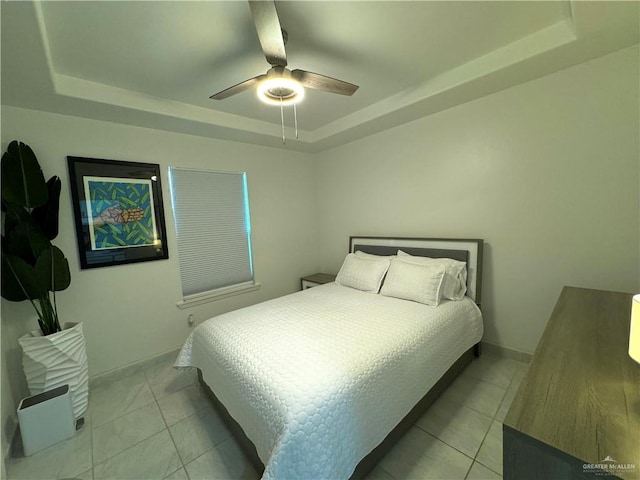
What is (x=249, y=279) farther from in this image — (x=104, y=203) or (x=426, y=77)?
(x=426, y=77)

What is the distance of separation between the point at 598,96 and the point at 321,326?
2.57 meters

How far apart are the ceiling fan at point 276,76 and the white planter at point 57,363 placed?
2051mm

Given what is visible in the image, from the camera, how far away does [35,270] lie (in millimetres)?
1708

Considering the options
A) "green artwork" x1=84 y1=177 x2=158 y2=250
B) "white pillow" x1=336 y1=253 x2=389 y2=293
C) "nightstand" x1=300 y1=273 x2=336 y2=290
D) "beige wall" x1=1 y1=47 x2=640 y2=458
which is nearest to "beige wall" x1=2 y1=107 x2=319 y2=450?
"beige wall" x1=1 y1=47 x2=640 y2=458

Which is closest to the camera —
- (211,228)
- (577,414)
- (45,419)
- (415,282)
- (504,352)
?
(577,414)

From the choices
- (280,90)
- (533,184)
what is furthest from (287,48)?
(533,184)

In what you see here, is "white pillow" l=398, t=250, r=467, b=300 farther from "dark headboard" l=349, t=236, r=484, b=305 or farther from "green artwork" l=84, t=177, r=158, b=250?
"green artwork" l=84, t=177, r=158, b=250

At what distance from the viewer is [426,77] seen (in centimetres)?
214

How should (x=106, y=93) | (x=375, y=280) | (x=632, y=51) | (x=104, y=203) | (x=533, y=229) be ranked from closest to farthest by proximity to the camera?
(x=632, y=51), (x=106, y=93), (x=533, y=229), (x=104, y=203), (x=375, y=280)

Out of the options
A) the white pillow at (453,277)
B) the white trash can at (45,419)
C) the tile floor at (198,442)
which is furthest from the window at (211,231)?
the white pillow at (453,277)

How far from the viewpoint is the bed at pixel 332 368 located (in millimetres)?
1111

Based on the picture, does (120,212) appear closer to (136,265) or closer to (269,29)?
(136,265)

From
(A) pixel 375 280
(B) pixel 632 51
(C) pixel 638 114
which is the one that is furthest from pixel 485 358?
(B) pixel 632 51

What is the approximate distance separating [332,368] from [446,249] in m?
1.82
